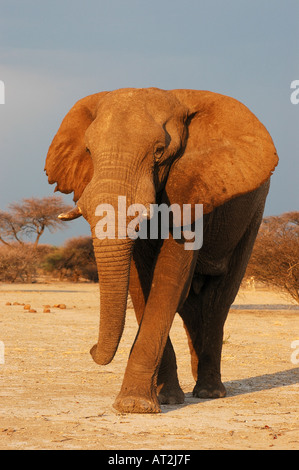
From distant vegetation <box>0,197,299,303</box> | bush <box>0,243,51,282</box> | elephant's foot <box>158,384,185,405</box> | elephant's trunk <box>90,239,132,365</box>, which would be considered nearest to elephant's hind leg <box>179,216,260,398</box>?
elephant's foot <box>158,384,185,405</box>

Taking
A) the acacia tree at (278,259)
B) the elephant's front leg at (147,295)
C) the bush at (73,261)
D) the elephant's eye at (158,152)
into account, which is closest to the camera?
the elephant's eye at (158,152)

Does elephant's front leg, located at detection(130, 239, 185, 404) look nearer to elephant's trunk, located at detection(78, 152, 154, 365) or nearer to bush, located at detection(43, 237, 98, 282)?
elephant's trunk, located at detection(78, 152, 154, 365)

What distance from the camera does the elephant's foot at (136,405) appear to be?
5875 millimetres

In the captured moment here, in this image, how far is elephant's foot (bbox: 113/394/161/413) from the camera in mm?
5875

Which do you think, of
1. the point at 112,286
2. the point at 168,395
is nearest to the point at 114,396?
the point at 168,395

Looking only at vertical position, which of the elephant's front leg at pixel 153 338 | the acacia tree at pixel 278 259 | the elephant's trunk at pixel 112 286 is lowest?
the acacia tree at pixel 278 259

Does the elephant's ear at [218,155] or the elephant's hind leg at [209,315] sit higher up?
the elephant's ear at [218,155]

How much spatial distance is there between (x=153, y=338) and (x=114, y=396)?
1.26 m

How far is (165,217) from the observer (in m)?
5.92

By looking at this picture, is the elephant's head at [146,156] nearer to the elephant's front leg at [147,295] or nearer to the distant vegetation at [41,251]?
the elephant's front leg at [147,295]

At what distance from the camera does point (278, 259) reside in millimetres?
18141

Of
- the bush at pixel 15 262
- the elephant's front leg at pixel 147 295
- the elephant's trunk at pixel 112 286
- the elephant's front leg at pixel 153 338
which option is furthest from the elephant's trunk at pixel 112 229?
the bush at pixel 15 262

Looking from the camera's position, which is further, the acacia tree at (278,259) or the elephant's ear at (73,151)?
the acacia tree at (278,259)
